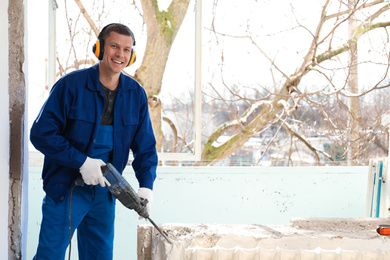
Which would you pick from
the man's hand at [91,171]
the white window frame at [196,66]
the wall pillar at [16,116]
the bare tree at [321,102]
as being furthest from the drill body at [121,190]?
the bare tree at [321,102]

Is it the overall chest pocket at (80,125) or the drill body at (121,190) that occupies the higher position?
the overall chest pocket at (80,125)

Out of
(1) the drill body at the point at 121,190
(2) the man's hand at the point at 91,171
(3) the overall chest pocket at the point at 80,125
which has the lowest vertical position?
(1) the drill body at the point at 121,190

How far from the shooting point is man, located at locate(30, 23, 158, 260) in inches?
66.2

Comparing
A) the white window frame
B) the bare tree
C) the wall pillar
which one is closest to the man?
the wall pillar

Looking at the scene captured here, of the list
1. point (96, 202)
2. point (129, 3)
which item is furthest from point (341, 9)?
point (96, 202)

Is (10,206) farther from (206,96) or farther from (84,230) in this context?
(206,96)

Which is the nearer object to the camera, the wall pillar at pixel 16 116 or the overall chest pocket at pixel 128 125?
the wall pillar at pixel 16 116

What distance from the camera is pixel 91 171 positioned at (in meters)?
1.66

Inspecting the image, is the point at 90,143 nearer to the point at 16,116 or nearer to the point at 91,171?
the point at 91,171

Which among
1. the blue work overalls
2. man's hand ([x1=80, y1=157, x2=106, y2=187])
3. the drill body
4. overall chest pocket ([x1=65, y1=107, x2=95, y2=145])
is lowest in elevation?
the blue work overalls

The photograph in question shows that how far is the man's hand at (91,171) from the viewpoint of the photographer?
5.44ft
